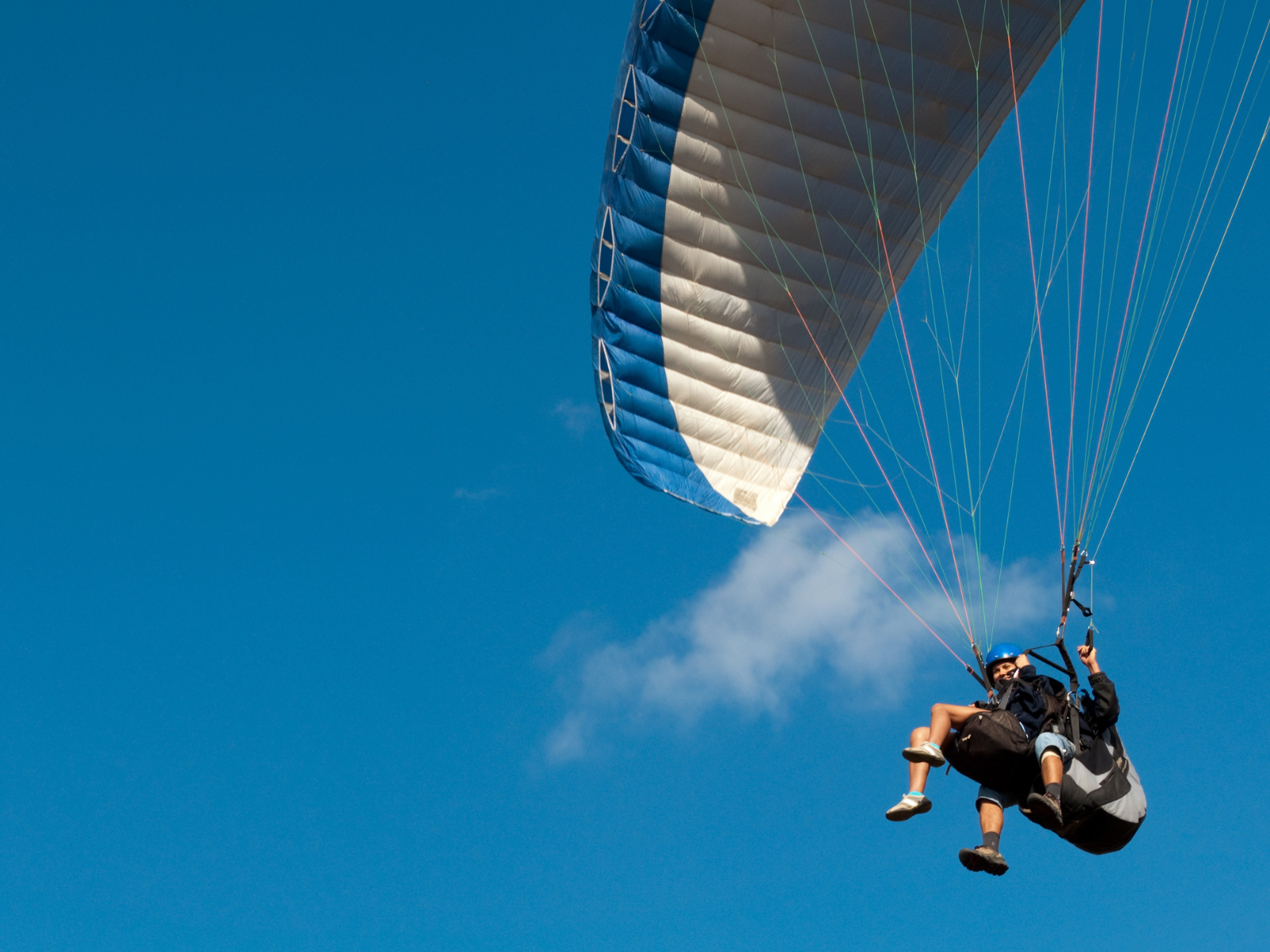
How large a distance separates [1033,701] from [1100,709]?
30 cm

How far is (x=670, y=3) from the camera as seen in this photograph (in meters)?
8.12

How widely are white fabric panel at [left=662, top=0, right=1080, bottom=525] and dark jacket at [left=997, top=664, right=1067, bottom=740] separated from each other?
3.09 metres

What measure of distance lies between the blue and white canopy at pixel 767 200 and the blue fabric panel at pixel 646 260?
0.04 ft

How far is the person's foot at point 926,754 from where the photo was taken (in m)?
6.41

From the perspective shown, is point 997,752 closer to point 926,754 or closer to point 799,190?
point 926,754

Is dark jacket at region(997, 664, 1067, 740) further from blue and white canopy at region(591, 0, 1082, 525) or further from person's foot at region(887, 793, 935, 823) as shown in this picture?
blue and white canopy at region(591, 0, 1082, 525)

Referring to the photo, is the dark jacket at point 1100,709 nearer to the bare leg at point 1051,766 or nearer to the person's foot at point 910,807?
the bare leg at point 1051,766

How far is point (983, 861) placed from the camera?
610 centimetres

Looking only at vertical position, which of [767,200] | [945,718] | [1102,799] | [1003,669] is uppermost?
[767,200]

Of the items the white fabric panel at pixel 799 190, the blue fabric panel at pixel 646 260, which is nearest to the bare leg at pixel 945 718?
the blue fabric panel at pixel 646 260

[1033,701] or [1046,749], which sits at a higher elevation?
[1033,701]

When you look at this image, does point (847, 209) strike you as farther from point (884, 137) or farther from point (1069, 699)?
point (1069, 699)

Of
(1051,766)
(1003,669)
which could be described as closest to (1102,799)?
(1051,766)

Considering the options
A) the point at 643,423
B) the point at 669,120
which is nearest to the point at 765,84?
the point at 669,120
